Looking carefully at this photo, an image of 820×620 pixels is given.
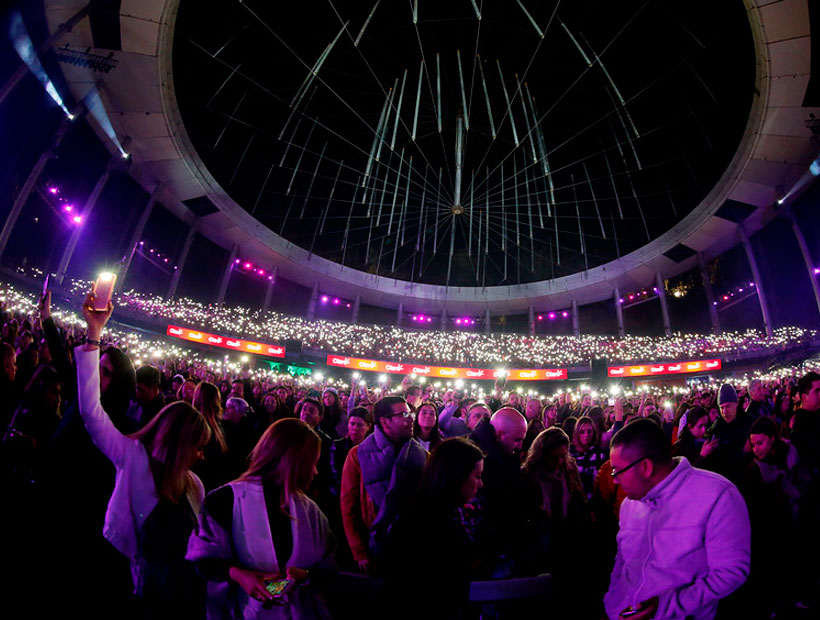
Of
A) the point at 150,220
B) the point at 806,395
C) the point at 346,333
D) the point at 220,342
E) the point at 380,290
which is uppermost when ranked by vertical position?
the point at 380,290

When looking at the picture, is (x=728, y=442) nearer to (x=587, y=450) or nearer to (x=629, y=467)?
(x=587, y=450)

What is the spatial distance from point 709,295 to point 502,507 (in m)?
29.3

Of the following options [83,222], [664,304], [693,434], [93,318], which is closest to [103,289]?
[93,318]

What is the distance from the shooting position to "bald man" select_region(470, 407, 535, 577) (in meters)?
2.65

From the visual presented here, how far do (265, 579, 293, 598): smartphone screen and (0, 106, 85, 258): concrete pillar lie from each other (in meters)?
18.7

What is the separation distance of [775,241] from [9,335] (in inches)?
1225

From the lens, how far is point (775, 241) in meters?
21.4

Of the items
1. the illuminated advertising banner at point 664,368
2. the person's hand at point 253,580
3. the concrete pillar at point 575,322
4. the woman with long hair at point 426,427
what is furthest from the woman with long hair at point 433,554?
A: the concrete pillar at point 575,322

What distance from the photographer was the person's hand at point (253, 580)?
75.7 inches

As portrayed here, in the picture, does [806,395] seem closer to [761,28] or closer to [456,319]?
[761,28]

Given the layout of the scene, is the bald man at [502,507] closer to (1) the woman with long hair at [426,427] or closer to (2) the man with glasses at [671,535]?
(2) the man with glasses at [671,535]

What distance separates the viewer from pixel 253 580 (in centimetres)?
193

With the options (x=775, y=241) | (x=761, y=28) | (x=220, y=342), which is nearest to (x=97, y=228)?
(x=220, y=342)

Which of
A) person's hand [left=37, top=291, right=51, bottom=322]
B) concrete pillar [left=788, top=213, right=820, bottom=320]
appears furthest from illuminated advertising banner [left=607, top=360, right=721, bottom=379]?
person's hand [left=37, top=291, right=51, bottom=322]
